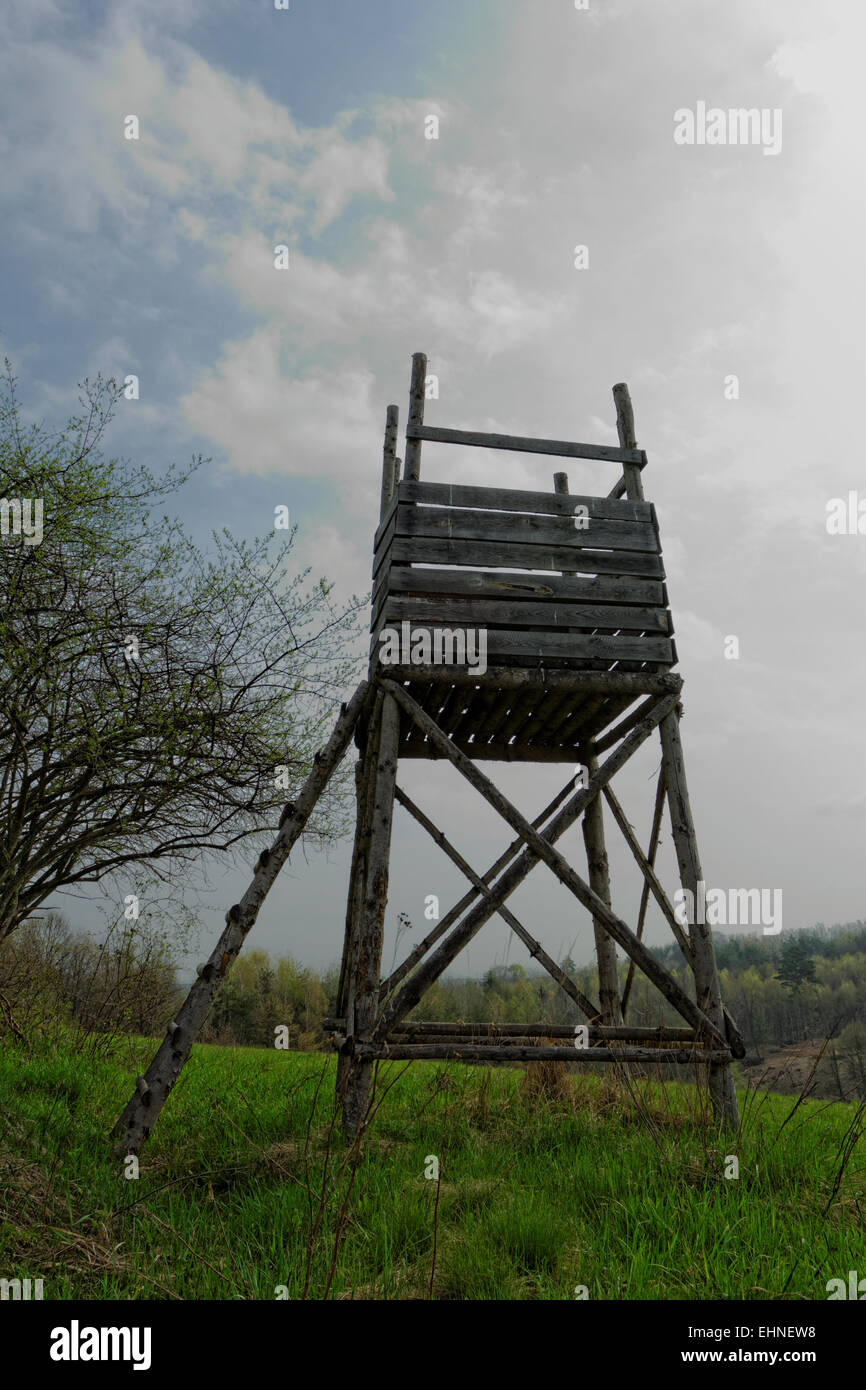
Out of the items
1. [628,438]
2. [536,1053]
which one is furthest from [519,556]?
[536,1053]

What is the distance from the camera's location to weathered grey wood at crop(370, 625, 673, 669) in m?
7.09

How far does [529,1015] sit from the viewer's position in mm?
8336

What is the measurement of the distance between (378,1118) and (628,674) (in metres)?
4.38

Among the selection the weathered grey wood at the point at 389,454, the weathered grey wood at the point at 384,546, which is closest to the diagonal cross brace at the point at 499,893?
the weathered grey wood at the point at 384,546

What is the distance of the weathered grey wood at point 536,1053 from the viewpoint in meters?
5.81

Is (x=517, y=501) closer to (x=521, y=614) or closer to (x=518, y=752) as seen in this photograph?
(x=521, y=614)

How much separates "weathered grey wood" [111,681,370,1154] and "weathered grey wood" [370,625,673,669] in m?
0.85

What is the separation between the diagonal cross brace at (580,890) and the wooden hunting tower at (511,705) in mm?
16

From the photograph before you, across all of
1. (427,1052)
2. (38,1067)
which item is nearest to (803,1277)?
(427,1052)

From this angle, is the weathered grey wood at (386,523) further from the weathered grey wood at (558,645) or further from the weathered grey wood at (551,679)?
the weathered grey wood at (551,679)

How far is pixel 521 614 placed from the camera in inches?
286

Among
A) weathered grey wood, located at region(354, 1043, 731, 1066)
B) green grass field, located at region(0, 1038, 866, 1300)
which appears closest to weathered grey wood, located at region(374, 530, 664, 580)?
weathered grey wood, located at region(354, 1043, 731, 1066)

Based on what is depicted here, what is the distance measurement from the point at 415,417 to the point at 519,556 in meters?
1.69

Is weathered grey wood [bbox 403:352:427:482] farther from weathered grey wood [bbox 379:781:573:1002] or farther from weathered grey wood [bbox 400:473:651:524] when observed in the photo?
weathered grey wood [bbox 379:781:573:1002]
